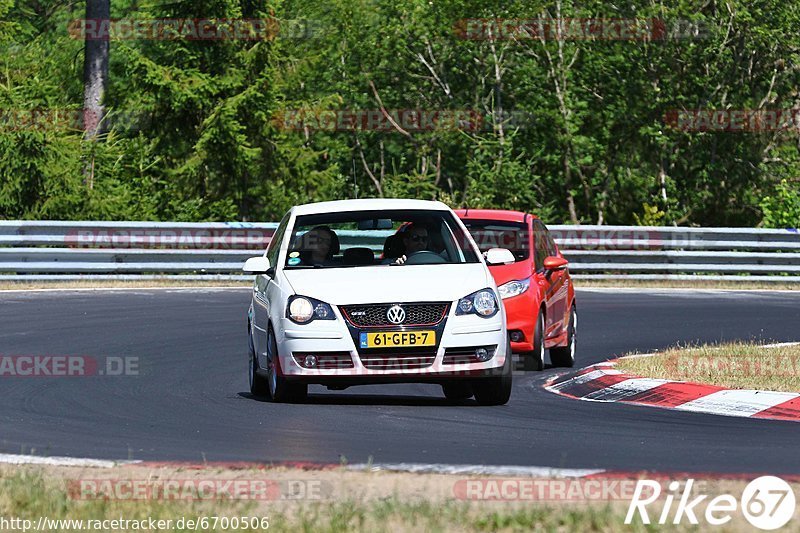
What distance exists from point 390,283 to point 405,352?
55cm

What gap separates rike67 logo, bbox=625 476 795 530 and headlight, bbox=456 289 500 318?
12.9ft

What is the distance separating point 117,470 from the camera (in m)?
8.80

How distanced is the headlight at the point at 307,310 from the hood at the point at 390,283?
0.14 feet

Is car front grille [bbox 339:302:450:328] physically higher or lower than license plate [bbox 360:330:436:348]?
higher

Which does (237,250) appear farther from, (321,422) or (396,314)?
(321,422)

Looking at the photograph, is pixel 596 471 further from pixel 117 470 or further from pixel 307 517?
pixel 117 470

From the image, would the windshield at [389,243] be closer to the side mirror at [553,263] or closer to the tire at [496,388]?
the tire at [496,388]

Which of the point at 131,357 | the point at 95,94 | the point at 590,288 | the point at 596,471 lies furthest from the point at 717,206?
the point at 596,471

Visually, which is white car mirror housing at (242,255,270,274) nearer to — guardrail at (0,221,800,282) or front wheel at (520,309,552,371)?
front wheel at (520,309,552,371)

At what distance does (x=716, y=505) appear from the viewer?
7293 mm

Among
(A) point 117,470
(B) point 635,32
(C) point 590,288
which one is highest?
(B) point 635,32

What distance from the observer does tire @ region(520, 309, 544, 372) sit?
15.0m

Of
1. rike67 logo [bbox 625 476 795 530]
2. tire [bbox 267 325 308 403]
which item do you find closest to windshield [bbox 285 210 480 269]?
tire [bbox 267 325 308 403]

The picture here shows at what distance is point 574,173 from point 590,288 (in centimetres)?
1259
